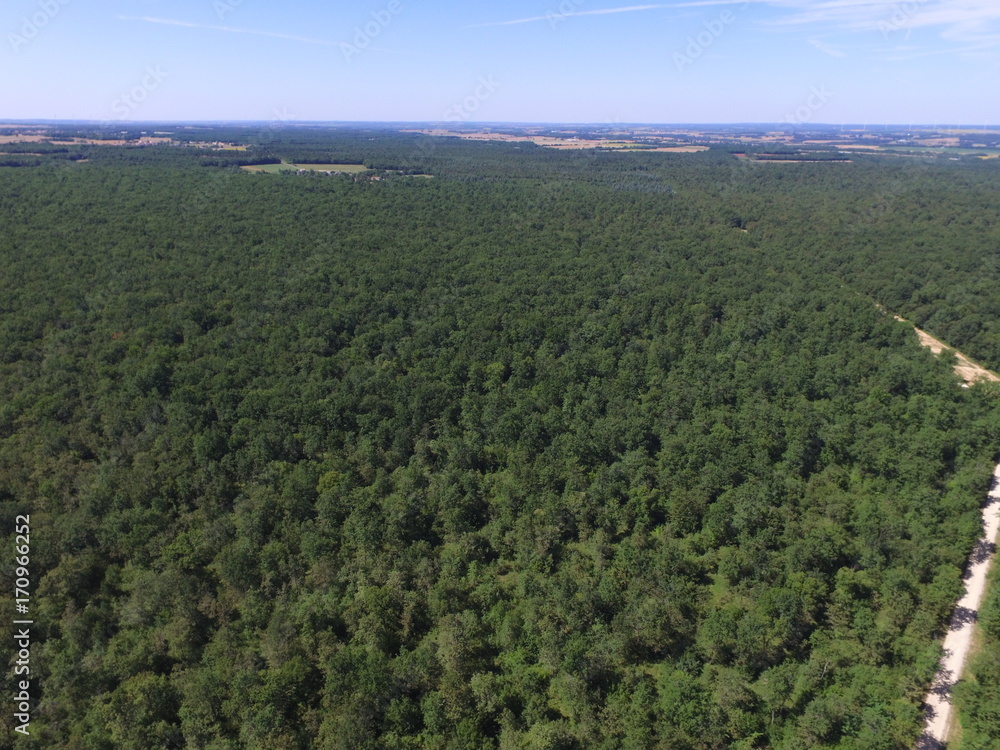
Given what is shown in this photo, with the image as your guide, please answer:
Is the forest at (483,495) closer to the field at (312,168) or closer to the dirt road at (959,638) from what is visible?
the dirt road at (959,638)

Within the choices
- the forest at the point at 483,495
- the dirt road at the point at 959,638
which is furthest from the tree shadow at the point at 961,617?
the forest at the point at 483,495

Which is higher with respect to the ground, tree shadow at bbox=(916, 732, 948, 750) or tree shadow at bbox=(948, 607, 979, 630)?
tree shadow at bbox=(948, 607, 979, 630)

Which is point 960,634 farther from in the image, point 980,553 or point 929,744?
point 980,553

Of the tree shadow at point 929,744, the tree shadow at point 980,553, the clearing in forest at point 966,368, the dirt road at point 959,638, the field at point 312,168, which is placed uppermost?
the field at point 312,168

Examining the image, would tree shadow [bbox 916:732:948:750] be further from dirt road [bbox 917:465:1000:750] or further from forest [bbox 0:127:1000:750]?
forest [bbox 0:127:1000:750]

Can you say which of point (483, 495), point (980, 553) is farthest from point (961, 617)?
point (483, 495)

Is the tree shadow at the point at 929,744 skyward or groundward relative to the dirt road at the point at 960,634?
groundward

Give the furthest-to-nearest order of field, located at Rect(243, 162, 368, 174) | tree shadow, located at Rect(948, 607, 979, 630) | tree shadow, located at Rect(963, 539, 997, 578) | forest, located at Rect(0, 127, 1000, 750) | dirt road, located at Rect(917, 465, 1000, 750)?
1. field, located at Rect(243, 162, 368, 174)
2. tree shadow, located at Rect(963, 539, 997, 578)
3. tree shadow, located at Rect(948, 607, 979, 630)
4. forest, located at Rect(0, 127, 1000, 750)
5. dirt road, located at Rect(917, 465, 1000, 750)

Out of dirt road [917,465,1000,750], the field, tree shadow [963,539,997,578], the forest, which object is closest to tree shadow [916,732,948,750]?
dirt road [917,465,1000,750]

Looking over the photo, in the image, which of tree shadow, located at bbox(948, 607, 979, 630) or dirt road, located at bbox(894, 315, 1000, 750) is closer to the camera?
dirt road, located at bbox(894, 315, 1000, 750)
